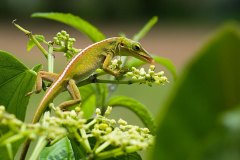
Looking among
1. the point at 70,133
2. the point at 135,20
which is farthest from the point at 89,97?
the point at 135,20

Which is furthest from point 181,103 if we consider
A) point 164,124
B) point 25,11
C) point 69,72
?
point 25,11

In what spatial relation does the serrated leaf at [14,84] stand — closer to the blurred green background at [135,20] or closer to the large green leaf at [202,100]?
the large green leaf at [202,100]

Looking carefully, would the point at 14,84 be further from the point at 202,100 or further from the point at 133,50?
the point at 202,100

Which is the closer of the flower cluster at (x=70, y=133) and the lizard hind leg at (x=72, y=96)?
the flower cluster at (x=70, y=133)

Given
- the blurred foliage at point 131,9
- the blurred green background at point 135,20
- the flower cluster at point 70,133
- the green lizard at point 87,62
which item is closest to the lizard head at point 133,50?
the green lizard at point 87,62

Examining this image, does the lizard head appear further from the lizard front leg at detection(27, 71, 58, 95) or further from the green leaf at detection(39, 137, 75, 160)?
the green leaf at detection(39, 137, 75, 160)

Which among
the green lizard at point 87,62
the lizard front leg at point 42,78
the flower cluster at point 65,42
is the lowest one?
the flower cluster at point 65,42
